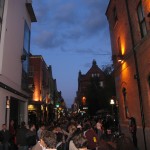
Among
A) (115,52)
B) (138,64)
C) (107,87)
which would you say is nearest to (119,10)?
(115,52)

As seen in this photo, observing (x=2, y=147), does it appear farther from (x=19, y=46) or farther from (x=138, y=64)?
(x=19, y=46)

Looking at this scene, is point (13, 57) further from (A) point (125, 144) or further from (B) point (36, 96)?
(B) point (36, 96)

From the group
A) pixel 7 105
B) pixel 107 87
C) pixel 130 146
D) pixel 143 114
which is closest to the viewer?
pixel 130 146

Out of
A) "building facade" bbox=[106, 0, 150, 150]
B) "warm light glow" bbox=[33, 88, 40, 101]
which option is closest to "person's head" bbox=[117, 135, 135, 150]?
"building facade" bbox=[106, 0, 150, 150]

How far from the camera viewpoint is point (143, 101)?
47.3ft

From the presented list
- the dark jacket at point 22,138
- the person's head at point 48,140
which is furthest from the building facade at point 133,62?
the person's head at point 48,140

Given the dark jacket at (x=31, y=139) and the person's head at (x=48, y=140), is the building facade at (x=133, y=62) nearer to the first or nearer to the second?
the dark jacket at (x=31, y=139)

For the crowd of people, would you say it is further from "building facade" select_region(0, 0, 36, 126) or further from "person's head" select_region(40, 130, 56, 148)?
"building facade" select_region(0, 0, 36, 126)

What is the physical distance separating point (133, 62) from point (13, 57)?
1039 cm

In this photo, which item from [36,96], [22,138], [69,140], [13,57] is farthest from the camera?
[36,96]

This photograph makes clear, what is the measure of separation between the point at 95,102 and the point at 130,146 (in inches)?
1879

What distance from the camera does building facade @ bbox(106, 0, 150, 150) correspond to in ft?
45.3

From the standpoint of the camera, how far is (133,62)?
15.9 m

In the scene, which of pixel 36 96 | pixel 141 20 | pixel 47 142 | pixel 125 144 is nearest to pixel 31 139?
pixel 47 142
